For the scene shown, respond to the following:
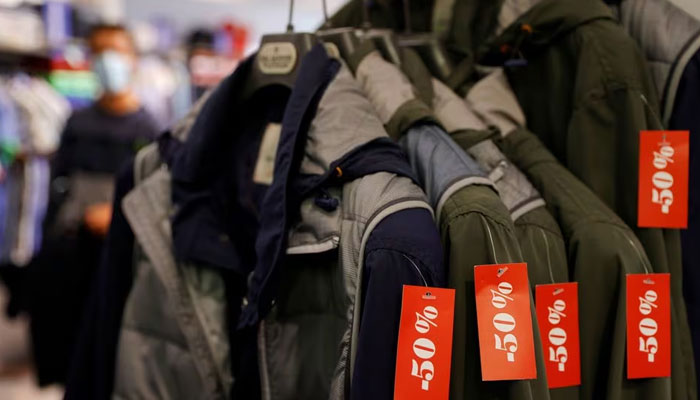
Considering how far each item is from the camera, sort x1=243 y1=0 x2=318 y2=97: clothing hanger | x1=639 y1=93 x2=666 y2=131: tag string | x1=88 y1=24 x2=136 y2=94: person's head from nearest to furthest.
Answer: x1=639 y1=93 x2=666 y2=131: tag string < x1=243 y1=0 x2=318 y2=97: clothing hanger < x1=88 y1=24 x2=136 y2=94: person's head

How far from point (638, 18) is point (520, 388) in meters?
0.68

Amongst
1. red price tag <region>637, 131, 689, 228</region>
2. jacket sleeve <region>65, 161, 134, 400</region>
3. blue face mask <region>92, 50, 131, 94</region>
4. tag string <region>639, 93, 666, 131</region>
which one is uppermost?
blue face mask <region>92, 50, 131, 94</region>

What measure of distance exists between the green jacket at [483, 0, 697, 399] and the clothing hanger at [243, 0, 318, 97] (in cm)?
40

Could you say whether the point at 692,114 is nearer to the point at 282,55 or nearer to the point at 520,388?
the point at 520,388

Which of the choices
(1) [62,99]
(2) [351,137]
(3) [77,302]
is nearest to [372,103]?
(2) [351,137]

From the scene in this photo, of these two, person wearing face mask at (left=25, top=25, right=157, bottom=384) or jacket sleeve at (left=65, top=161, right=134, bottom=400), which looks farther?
person wearing face mask at (left=25, top=25, right=157, bottom=384)

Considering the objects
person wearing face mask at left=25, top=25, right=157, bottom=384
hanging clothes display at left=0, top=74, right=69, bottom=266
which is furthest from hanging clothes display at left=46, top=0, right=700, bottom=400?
hanging clothes display at left=0, top=74, right=69, bottom=266

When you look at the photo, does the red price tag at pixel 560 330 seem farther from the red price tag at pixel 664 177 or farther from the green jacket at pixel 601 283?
the red price tag at pixel 664 177

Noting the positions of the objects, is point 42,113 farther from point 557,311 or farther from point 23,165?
point 557,311

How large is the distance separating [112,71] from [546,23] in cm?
186

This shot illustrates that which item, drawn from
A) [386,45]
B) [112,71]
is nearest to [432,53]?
[386,45]

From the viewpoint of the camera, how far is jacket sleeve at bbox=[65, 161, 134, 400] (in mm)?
1099

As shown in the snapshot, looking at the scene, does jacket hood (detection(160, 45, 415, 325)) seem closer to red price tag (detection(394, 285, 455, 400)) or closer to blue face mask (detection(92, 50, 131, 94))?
red price tag (detection(394, 285, 455, 400))

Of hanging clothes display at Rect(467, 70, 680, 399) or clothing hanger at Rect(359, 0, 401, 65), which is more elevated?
clothing hanger at Rect(359, 0, 401, 65)
